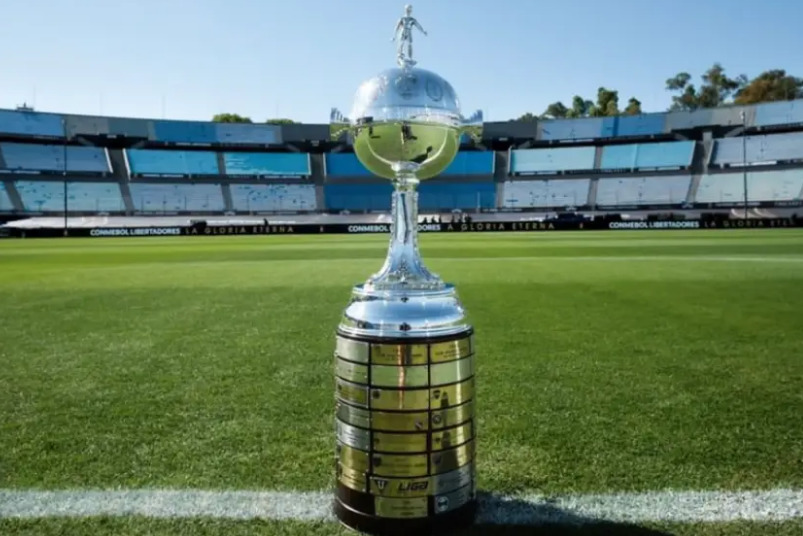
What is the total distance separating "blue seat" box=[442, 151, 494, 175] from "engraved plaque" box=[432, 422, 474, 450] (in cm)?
5445

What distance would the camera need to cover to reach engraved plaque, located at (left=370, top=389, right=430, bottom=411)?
188 cm

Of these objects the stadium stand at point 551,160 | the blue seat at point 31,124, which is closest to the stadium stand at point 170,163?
the blue seat at point 31,124

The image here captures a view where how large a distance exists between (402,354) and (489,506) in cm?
68

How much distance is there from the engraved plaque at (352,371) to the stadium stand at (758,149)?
173ft

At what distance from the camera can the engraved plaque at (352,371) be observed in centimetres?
191

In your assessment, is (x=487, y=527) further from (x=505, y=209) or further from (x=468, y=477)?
(x=505, y=209)

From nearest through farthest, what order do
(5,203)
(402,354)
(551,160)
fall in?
(402,354), (5,203), (551,160)

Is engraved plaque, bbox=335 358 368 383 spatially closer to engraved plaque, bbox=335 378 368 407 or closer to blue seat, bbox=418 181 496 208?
engraved plaque, bbox=335 378 368 407

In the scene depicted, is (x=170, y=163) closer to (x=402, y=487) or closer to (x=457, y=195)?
(x=457, y=195)

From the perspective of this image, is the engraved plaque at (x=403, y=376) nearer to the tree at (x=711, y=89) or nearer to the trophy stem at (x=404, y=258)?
the trophy stem at (x=404, y=258)

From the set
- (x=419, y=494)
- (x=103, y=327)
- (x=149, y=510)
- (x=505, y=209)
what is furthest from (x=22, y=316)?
(x=505, y=209)

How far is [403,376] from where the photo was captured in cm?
187

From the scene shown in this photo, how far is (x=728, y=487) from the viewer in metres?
2.22

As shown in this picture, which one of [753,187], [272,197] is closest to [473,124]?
[753,187]
